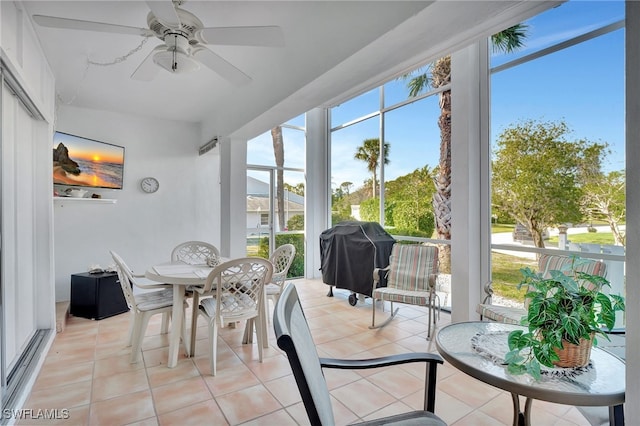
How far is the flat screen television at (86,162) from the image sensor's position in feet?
13.3

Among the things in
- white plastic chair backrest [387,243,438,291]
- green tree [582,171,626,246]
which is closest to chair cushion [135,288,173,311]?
white plastic chair backrest [387,243,438,291]

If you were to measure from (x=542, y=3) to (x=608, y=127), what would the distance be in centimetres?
140

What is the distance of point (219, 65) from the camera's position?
2.41 meters

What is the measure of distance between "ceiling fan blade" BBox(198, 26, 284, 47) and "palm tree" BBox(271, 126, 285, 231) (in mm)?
3631

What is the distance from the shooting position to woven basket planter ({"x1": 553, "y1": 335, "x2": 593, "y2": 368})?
126cm

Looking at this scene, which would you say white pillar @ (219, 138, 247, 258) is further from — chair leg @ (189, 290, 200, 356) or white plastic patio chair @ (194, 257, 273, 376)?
white plastic patio chair @ (194, 257, 273, 376)

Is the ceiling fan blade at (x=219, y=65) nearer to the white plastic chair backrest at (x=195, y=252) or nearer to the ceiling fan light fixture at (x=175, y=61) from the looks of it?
the ceiling fan light fixture at (x=175, y=61)

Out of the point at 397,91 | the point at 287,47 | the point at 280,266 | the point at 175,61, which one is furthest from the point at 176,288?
the point at 397,91

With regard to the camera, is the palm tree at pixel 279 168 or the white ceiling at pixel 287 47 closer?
the white ceiling at pixel 287 47

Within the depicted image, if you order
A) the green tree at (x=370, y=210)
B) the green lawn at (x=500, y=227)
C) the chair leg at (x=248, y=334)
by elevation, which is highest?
the green tree at (x=370, y=210)

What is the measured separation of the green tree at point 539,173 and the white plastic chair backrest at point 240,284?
102 inches

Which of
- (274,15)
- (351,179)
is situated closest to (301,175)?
(351,179)

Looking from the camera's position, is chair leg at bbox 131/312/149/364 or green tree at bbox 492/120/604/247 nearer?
chair leg at bbox 131/312/149/364

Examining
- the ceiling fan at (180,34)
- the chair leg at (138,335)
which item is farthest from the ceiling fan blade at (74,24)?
the chair leg at (138,335)
